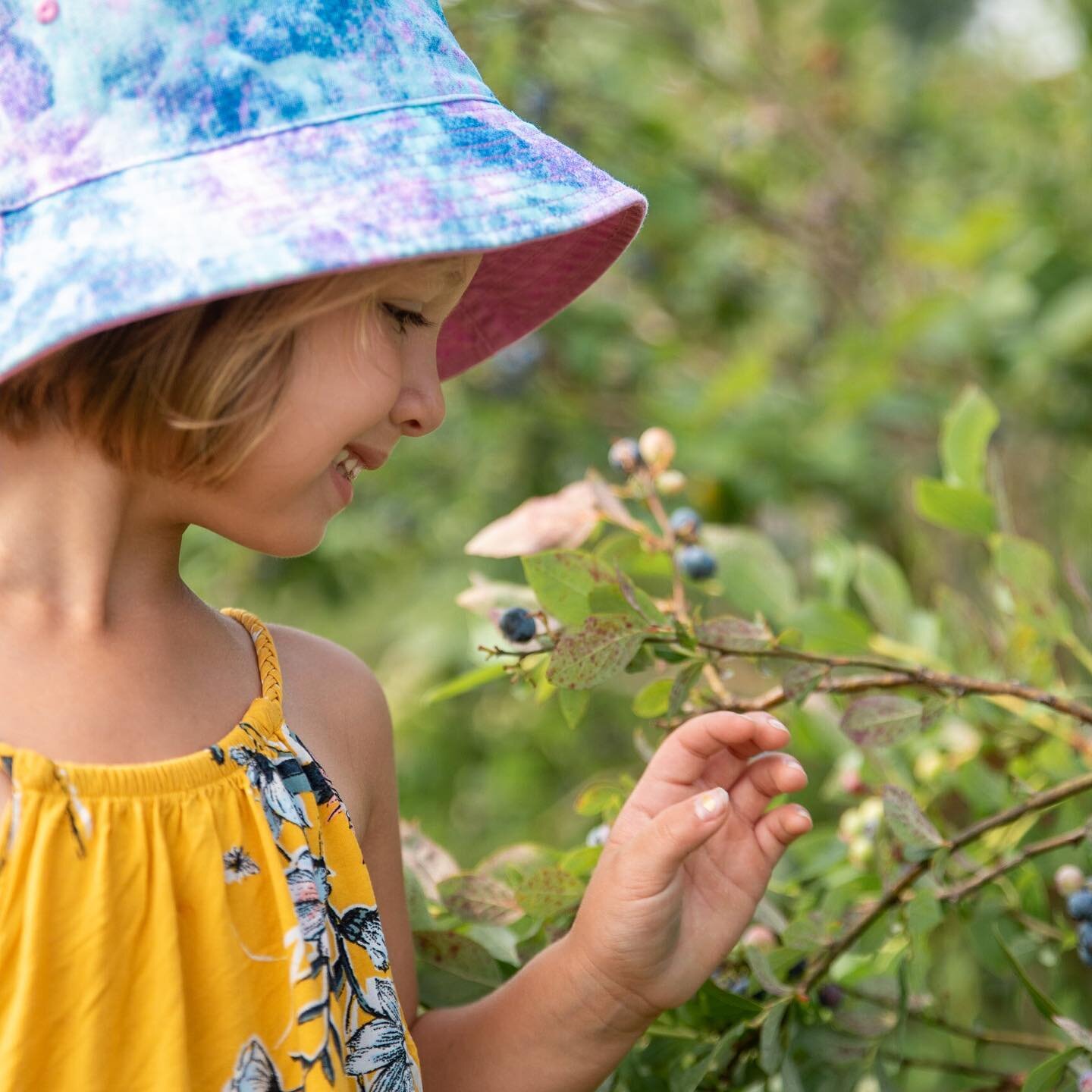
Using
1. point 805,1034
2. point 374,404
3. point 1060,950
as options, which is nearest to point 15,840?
point 374,404

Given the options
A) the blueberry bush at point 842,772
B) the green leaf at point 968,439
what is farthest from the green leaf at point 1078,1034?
the green leaf at point 968,439

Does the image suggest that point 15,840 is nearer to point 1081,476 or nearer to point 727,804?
point 727,804

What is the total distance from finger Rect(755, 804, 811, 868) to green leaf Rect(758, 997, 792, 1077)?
3.6 inches

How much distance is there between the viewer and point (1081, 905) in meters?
0.91

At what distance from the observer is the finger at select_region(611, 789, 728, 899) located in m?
0.81

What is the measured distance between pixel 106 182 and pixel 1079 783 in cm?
68

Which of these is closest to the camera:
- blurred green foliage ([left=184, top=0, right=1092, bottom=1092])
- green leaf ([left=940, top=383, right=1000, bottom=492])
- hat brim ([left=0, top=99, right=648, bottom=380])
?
hat brim ([left=0, top=99, right=648, bottom=380])

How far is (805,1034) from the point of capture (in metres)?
0.96

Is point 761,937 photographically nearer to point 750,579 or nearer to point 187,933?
point 750,579

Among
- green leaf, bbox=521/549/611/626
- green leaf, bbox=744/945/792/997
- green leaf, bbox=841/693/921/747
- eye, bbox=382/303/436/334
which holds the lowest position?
green leaf, bbox=744/945/792/997

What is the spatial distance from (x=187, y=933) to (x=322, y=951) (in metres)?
0.08

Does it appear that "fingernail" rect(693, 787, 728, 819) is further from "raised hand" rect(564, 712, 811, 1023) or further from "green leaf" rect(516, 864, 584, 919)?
"green leaf" rect(516, 864, 584, 919)

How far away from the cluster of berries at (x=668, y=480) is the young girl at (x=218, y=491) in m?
0.19

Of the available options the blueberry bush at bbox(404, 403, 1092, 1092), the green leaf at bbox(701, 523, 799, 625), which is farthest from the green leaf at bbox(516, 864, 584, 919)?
the green leaf at bbox(701, 523, 799, 625)
